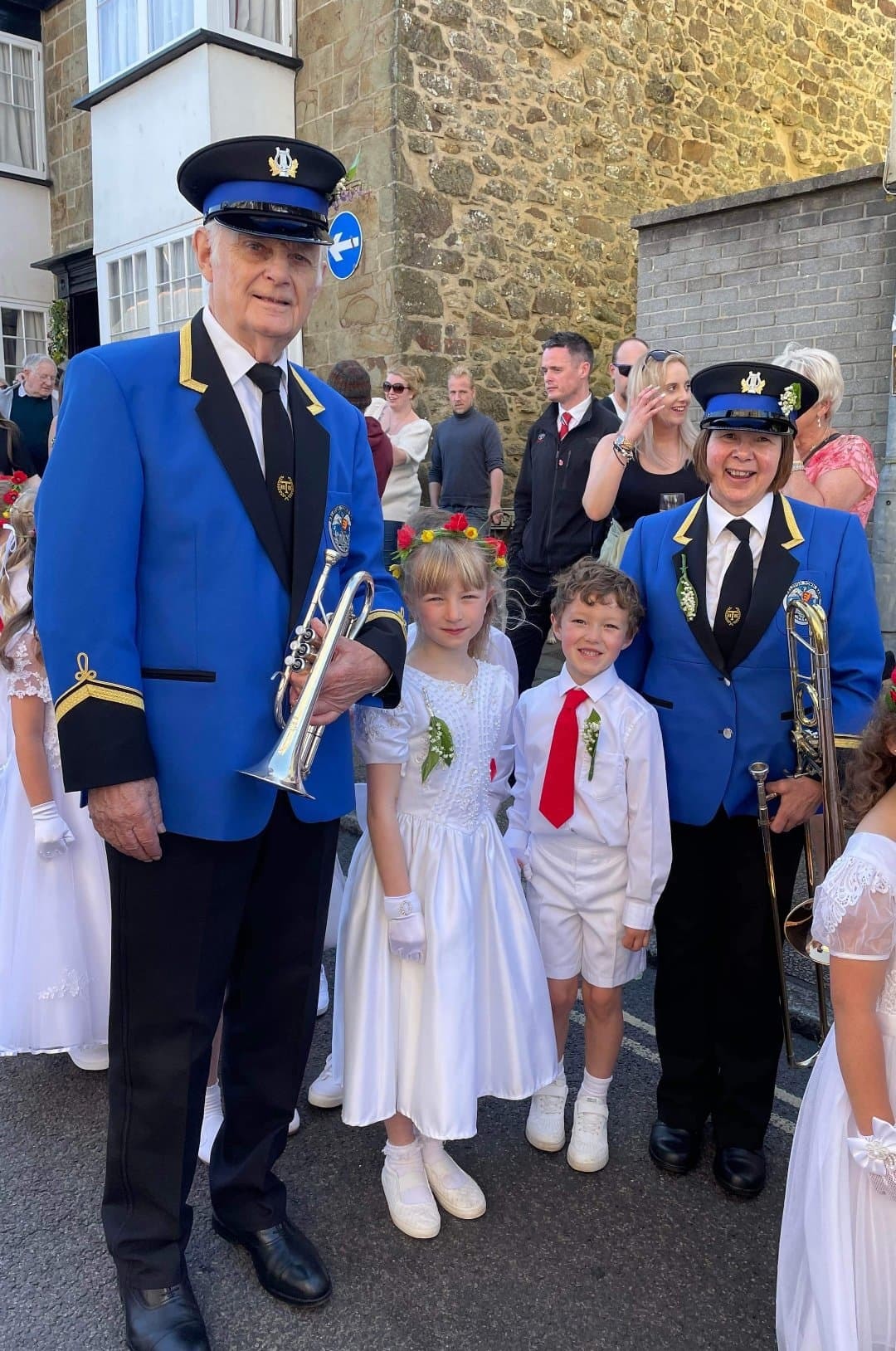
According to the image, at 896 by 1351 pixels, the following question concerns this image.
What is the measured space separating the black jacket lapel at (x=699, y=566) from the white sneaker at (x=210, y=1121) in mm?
1716

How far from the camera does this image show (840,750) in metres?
2.59

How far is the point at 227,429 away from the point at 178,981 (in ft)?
3.57

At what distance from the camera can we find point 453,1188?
2.63 meters

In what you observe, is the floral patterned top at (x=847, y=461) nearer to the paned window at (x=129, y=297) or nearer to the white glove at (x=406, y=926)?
the white glove at (x=406, y=926)

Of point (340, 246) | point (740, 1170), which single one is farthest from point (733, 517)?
point (340, 246)

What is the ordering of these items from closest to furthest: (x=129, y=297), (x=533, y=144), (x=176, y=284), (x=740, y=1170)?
(x=740, y=1170) → (x=533, y=144) → (x=176, y=284) → (x=129, y=297)

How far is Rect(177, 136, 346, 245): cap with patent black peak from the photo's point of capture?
204 cm

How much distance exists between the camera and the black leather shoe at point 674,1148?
2793mm

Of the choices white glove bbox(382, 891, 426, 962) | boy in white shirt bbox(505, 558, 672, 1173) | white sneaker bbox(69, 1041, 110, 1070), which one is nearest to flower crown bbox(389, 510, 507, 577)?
boy in white shirt bbox(505, 558, 672, 1173)

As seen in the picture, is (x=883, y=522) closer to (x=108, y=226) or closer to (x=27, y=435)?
(x=27, y=435)

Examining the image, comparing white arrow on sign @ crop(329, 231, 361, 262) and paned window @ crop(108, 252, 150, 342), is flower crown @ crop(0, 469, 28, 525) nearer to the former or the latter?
white arrow on sign @ crop(329, 231, 361, 262)

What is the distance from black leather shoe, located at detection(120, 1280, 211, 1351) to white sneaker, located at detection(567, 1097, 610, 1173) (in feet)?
3.43

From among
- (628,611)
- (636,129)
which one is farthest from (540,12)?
(628,611)

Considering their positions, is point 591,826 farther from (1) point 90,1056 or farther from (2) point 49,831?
(1) point 90,1056
